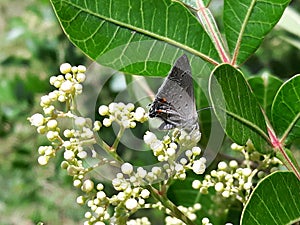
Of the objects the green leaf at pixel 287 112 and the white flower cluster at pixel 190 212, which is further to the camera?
the white flower cluster at pixel 190 212

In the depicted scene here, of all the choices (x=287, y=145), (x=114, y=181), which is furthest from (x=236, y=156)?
(x=114, y=181)

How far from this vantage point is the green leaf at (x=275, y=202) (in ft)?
2.88

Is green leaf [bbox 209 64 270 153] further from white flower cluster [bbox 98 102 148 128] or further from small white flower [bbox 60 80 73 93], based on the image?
small white flower [bbox 60 80 73 93]

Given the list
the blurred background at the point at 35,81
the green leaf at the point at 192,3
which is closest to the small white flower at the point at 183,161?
the green leaf at the point at 192,3

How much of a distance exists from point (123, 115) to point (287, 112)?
321mm

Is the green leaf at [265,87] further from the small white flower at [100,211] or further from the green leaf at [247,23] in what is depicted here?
the small white flower at [100,211]

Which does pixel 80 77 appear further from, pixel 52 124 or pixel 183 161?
pixel 183 161

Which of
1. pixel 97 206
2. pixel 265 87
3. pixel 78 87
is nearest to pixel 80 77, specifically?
pixel 78 87

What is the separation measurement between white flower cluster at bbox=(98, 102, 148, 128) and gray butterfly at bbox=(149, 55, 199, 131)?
2cm

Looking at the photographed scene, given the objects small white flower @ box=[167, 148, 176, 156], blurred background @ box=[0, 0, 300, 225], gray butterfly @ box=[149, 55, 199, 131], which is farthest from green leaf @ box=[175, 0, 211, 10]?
blurred background @ box=[0, 0, 300, 225]

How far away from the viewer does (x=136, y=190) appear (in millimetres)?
946

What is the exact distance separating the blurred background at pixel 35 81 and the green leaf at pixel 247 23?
47.6 inches

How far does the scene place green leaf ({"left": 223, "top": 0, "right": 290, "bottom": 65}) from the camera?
3.46ft

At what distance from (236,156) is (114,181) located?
638 mm
